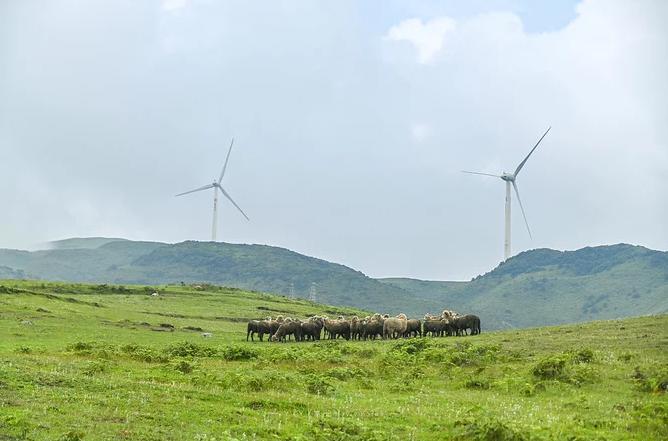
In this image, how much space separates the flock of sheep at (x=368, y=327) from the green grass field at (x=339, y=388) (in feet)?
23.2

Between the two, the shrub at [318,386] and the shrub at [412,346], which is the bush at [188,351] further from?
the shrub at [318,386]

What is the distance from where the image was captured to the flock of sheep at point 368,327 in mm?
51531

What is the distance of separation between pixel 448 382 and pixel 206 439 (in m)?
13.8

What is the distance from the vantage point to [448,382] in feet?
93.7

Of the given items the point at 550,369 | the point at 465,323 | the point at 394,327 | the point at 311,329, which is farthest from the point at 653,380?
the point at 311,329

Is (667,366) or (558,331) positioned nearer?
(667,366)

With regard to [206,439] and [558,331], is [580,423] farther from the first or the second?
[558,331]

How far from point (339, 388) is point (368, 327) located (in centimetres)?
2653

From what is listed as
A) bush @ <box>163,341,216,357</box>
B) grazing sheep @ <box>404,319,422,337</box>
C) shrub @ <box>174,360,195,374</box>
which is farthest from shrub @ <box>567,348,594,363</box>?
grazing sheep @ <box>404,319,422,337</box>

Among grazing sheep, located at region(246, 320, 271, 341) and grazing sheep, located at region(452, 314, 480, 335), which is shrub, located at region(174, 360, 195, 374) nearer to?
grazing sheep, located at region(246, 320, 271, 341)

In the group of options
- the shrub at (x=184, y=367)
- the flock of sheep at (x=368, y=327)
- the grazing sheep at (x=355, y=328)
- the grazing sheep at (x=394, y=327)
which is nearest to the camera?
the shrub at (x=184, y=367)

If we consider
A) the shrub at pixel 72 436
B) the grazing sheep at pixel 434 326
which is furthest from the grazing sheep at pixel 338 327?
the shrub at pixel 72 436

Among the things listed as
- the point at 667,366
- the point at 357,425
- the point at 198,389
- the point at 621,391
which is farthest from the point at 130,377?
the point at 667,366

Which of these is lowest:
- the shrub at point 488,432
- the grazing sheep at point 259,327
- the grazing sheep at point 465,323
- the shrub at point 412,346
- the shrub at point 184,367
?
the shrub at point 488,432
